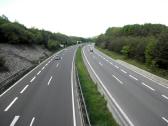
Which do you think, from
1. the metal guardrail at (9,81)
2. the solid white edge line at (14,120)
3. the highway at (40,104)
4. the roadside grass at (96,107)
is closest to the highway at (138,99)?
the roadside grass at (96,107)

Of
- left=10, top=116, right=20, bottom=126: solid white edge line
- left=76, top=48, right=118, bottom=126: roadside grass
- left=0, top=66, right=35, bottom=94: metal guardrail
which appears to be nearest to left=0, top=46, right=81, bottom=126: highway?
left=10, top=116, right=20, bottom=126: solid white edge line

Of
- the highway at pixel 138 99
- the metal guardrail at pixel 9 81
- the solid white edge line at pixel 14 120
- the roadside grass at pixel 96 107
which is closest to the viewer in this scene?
the solid white edge line at pixel 14 120

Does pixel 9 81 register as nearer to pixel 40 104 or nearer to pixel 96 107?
pixel 40 104

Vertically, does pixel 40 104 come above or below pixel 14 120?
below

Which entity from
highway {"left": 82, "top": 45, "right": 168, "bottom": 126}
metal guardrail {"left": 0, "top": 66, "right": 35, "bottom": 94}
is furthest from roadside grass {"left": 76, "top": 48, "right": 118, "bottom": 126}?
metal guardrail {"left": 0, "top": 66, "right": 35, "bottom": 94}

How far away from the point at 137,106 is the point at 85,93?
671cm

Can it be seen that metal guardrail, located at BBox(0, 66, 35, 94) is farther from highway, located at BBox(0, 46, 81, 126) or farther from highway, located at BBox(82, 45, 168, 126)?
highway, located at BBox(82, 45, 168, 126)

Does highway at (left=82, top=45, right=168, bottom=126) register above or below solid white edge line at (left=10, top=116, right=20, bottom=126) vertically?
below

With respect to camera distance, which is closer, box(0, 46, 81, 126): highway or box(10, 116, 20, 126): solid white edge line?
box(10, 116, 20, 126): solid white edge line

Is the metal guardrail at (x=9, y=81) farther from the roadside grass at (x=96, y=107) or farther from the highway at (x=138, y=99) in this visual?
the highway at (x=138, y=99)

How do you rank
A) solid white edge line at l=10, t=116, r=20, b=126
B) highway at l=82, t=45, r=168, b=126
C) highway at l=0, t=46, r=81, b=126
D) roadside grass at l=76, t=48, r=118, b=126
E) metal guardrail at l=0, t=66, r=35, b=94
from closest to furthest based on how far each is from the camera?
solid white edge line at l=10, t=116, r=20, b=126 → highway at l=0, t=46, r=81, b=126 → highway at l=82, t=45, r=168, b=126 → roadside grass at l=76, t=48, r=118, b=126 → metal guardrail at l=0, t=66, r=35, b=94

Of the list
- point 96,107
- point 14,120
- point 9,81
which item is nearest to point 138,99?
point 96,107

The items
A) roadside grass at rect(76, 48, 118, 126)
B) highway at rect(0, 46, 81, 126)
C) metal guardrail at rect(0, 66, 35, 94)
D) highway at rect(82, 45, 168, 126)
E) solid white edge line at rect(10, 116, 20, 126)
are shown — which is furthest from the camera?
metal guardrail at rect(0, 66, 35, 94)

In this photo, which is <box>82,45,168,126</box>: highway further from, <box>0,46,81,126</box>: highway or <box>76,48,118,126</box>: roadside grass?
<box>0,46,81,126</box>: highway
